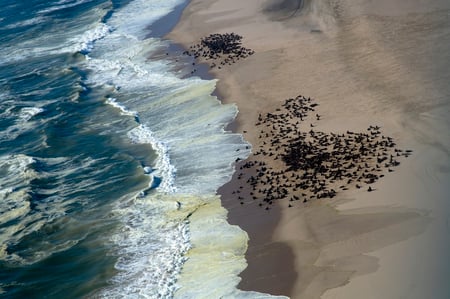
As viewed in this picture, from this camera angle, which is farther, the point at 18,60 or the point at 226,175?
the point at 18,60

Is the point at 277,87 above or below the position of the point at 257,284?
above

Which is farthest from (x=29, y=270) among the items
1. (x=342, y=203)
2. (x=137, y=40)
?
(x=137, y=40)

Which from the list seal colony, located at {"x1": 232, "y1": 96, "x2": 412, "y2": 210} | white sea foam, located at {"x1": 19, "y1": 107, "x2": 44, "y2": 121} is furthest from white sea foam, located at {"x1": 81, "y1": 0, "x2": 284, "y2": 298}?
white sea foam, located at {"x1": 19, "y1": 107, "x2": 44, "y2": 121}

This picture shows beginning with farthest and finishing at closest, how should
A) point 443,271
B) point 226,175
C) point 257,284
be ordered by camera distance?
point 226,175 → point 257,284 → point 443,271

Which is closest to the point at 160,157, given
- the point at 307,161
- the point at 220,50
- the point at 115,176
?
the point at 115,176

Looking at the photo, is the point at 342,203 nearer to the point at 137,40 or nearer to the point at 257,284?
the point at 257,284

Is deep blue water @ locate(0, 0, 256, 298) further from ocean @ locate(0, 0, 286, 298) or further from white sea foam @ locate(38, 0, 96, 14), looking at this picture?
white sea foam @ locate(38, 0, 96, 14)

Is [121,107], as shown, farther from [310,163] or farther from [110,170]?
[310,163]

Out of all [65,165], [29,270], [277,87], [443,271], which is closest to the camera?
[443,271]
